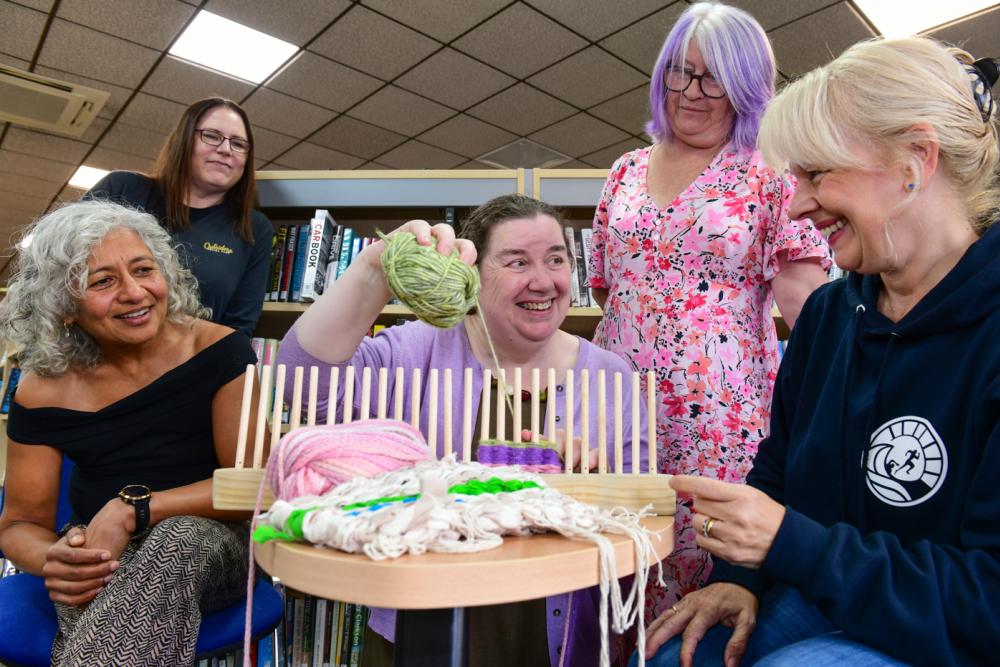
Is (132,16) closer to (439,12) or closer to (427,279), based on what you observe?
(439,12)

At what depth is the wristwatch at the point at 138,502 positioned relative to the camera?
3.92 ft

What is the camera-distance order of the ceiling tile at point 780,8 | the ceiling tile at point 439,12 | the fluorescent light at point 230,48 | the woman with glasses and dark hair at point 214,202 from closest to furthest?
the woman with glasses and dark hair at point 214,202
the ceiling tile at point 780,8
the ceiling tile at point 439,12
the fluorescent light at point 230,48

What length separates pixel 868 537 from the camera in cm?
69

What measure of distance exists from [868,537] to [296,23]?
3.59 m

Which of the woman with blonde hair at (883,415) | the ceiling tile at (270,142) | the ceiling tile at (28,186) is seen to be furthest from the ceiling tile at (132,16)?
the woman with blonde hair at (883,415)

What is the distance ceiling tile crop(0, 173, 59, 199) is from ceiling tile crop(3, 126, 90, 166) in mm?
585

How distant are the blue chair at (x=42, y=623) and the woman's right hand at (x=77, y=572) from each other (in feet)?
0.38

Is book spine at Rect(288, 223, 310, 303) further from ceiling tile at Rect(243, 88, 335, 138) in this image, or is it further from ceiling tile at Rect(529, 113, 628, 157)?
ceiling tile at Rect(529, 113, 628, 157)

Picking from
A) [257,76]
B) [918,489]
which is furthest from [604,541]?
[257,76]

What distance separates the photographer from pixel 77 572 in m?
1.13

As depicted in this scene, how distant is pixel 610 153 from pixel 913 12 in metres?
2.10

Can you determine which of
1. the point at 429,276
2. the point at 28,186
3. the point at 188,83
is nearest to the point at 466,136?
the point at 188,83

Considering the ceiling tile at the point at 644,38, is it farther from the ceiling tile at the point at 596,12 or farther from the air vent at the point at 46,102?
the air vent at the point at 46,102

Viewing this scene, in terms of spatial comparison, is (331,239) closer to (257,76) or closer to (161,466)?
(161,466)
